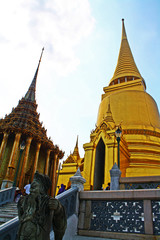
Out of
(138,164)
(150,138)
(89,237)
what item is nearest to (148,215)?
(89,237)

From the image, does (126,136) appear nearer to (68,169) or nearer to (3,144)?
(68,169)

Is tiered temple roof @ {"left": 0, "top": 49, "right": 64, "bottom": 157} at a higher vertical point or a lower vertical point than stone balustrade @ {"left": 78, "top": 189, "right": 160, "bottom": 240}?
higher

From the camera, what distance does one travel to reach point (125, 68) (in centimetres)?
2694

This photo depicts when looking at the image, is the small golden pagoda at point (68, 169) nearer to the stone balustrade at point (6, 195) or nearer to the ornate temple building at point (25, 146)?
the ornate temple building at point (25, 146)

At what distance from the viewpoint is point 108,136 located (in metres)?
13.3

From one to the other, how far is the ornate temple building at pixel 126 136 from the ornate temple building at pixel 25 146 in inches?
352

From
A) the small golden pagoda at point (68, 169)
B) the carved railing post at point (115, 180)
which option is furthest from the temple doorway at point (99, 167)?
the carved railing post at point (115, 180)

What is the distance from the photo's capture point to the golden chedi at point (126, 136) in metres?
12.9

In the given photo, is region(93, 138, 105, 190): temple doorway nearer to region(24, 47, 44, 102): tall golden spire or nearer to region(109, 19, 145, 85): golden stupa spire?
region(109, 19, 145, 85): golden stupa spire

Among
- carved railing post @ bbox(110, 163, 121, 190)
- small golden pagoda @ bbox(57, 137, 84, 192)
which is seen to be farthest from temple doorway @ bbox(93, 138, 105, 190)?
carved railing post @ bbox(110, 163, 121, 190)

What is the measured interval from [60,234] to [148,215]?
8.70 feet

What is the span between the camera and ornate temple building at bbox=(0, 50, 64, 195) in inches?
913

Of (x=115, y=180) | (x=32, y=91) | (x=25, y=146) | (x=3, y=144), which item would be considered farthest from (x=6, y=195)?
(x=32, y=91)

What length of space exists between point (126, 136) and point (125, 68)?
44.0ft
